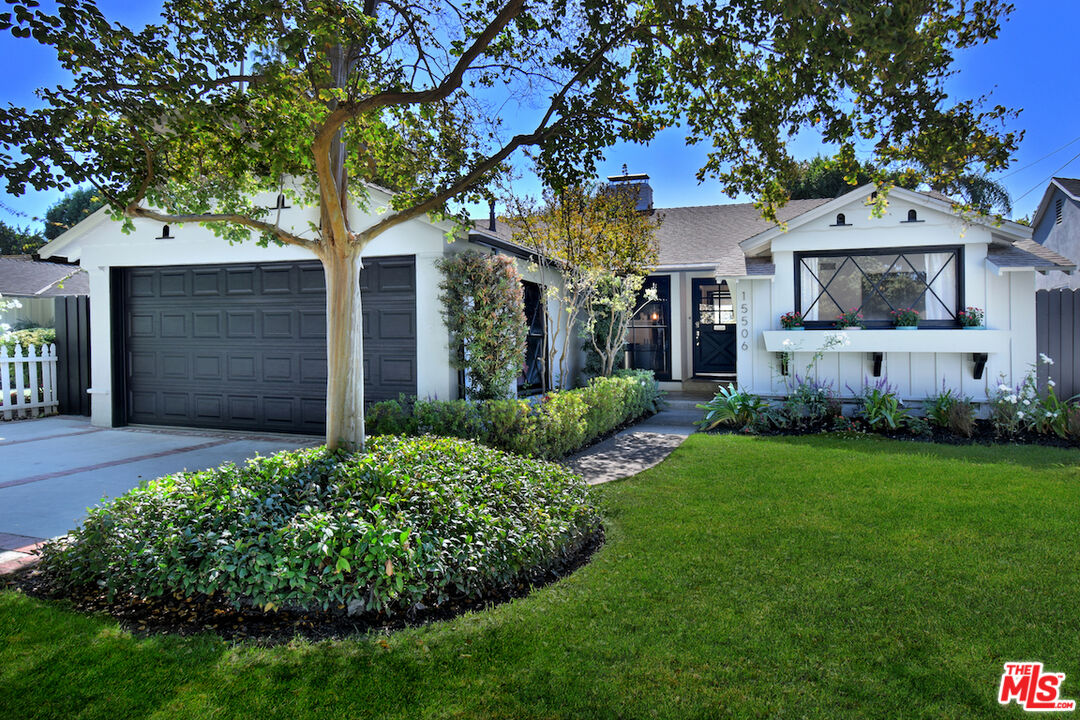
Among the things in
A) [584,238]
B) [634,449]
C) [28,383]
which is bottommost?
[634,449]

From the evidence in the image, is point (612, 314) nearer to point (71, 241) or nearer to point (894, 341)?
point (894, 341)

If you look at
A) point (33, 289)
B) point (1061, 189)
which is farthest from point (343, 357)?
point (1061, 189)

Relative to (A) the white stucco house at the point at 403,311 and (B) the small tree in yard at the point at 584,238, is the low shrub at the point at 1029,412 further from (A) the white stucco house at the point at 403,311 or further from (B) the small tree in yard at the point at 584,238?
(B) the small tree in yard at the point at 584,238

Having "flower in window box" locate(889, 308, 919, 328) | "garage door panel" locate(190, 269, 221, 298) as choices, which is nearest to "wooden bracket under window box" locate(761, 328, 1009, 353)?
"flower in window box" locate(889, 308, 919, 328)

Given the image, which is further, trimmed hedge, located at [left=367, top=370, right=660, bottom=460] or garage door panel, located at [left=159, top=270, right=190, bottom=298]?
garage door panel, located at [left=159, top=270, right=190, bottom=298]

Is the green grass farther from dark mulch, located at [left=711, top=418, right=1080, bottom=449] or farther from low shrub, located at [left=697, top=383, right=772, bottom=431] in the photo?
low shrub, located at [left=697, top=383, right=772, bottom=431]

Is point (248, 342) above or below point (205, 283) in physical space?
below

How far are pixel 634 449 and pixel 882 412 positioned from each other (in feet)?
12.0

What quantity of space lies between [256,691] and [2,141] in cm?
332

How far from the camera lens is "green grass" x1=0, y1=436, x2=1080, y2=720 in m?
2.56

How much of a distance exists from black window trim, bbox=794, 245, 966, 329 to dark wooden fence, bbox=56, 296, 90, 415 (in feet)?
39.9

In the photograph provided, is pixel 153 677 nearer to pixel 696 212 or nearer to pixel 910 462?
pixel 910 462

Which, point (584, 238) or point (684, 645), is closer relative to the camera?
point (684, 645)

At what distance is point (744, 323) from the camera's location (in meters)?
10.5
